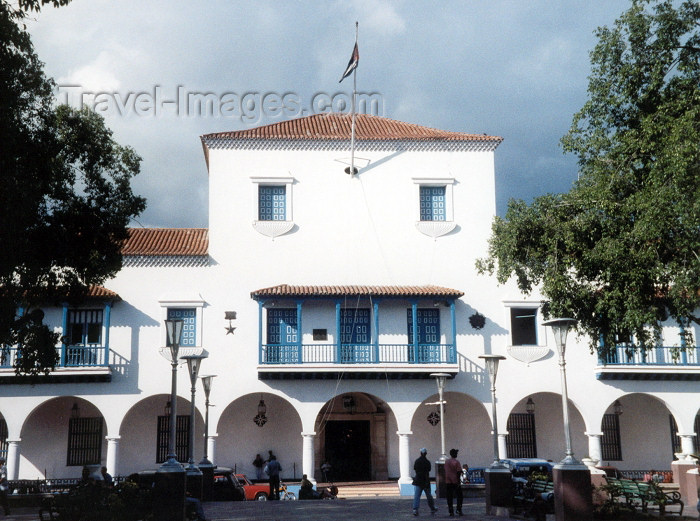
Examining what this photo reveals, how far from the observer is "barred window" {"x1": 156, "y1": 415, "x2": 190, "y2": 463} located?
2758 cm

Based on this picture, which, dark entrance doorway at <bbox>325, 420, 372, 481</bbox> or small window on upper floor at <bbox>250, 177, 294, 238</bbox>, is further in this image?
dark entrance doorway at <bbox>325, 420, 372, 481</bbox>

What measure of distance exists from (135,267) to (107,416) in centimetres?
509

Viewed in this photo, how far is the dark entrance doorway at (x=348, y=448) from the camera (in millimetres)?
28562

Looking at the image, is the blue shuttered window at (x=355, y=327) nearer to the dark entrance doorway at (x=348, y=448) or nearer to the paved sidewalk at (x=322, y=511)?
the dark entrance doorway at (x=348, y=448)

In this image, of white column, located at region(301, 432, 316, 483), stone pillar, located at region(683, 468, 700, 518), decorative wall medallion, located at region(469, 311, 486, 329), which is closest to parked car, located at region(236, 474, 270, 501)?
white column, located at region(301, 432, 316, 483)

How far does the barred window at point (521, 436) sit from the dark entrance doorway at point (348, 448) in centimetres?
508

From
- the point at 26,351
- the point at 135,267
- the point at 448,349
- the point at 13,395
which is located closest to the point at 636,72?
the point at 448,349

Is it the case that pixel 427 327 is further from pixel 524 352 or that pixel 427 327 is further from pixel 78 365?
pixel 78 365

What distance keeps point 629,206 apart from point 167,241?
17623 millimetres

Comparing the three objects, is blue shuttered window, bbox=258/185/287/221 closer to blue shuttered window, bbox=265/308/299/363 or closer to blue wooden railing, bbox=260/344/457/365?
blue shuttered window, bbox=265/308/299/363

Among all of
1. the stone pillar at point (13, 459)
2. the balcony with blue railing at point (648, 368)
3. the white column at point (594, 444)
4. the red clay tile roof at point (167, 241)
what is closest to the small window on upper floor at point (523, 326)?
the balcony with blue railing at point (648, 368)

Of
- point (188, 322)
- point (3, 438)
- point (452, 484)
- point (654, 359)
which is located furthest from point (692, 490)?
point (3, 438)

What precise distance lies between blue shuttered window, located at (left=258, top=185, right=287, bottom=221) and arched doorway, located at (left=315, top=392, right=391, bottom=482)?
22.7 ft

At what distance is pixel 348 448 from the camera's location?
28.8 meters
